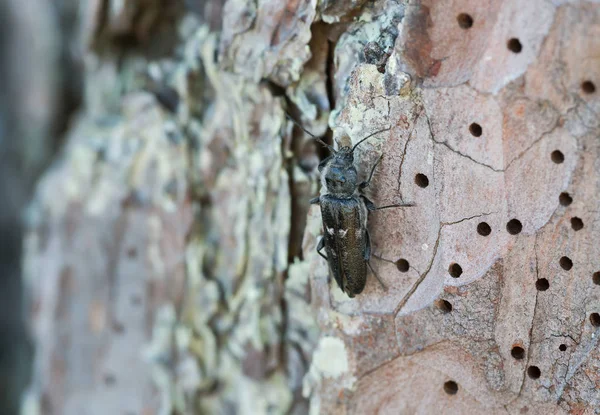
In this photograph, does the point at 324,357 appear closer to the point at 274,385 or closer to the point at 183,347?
the point at 274,385

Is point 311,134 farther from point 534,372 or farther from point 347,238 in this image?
point 534,372

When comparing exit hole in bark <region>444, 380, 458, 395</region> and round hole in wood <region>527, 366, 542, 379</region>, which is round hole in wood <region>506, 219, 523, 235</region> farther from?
exit hole in bark <region>444, 380, 458, 395</region>

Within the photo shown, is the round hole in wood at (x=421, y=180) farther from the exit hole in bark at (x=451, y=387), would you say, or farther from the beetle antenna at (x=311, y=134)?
the exit hole in bark at (x=451, y=387)

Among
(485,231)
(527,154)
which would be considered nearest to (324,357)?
(485,231)

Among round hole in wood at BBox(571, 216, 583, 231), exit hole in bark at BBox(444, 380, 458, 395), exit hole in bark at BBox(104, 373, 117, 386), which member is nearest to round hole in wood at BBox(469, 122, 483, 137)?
round hole in wood at BBox(571, 216, 583, 231)

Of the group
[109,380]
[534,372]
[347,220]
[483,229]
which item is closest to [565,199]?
[483,229]

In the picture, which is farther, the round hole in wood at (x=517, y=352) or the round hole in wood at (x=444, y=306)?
the round hole in wood at (x=444, y=306)

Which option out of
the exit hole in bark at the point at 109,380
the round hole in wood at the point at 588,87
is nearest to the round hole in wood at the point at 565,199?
the round hole in wood at the point at 588,87
